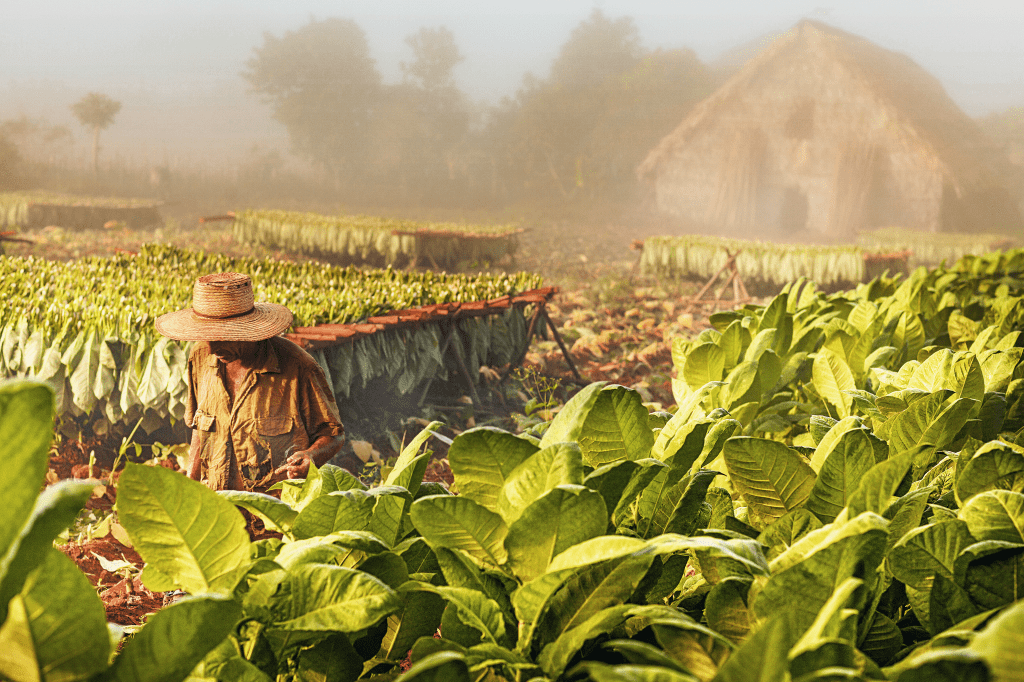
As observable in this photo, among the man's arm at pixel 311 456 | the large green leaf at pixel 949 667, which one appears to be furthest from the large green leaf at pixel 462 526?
the man's arm at pixel 311 456

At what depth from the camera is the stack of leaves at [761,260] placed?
43.8ft

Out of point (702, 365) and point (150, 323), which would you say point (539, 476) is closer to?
point (702, 365)

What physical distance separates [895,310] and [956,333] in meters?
0.24

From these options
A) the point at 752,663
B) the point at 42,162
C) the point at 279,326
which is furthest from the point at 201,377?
the point at 42,162

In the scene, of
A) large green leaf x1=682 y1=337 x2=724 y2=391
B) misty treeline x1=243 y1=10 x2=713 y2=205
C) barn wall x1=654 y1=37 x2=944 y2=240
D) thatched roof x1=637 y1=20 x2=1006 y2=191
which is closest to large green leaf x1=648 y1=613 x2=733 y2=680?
large green leaf x1=682 y1=337 x2=724 y2=391

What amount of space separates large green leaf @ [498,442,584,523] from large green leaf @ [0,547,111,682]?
0.34 m

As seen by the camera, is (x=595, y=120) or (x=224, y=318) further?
(x=595, y=120)

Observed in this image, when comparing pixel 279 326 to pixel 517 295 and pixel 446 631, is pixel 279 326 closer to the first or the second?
pixel 446 631

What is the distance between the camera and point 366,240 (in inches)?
556

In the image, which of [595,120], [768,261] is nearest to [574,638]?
[768,261]

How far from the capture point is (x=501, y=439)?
675 millimetres

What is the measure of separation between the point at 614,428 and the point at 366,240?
1390cm

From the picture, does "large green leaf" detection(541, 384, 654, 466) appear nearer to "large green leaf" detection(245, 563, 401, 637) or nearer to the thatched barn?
"large green leaf" detection(245, 563, 401, 637)

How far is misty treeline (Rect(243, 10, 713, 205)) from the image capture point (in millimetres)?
41062
